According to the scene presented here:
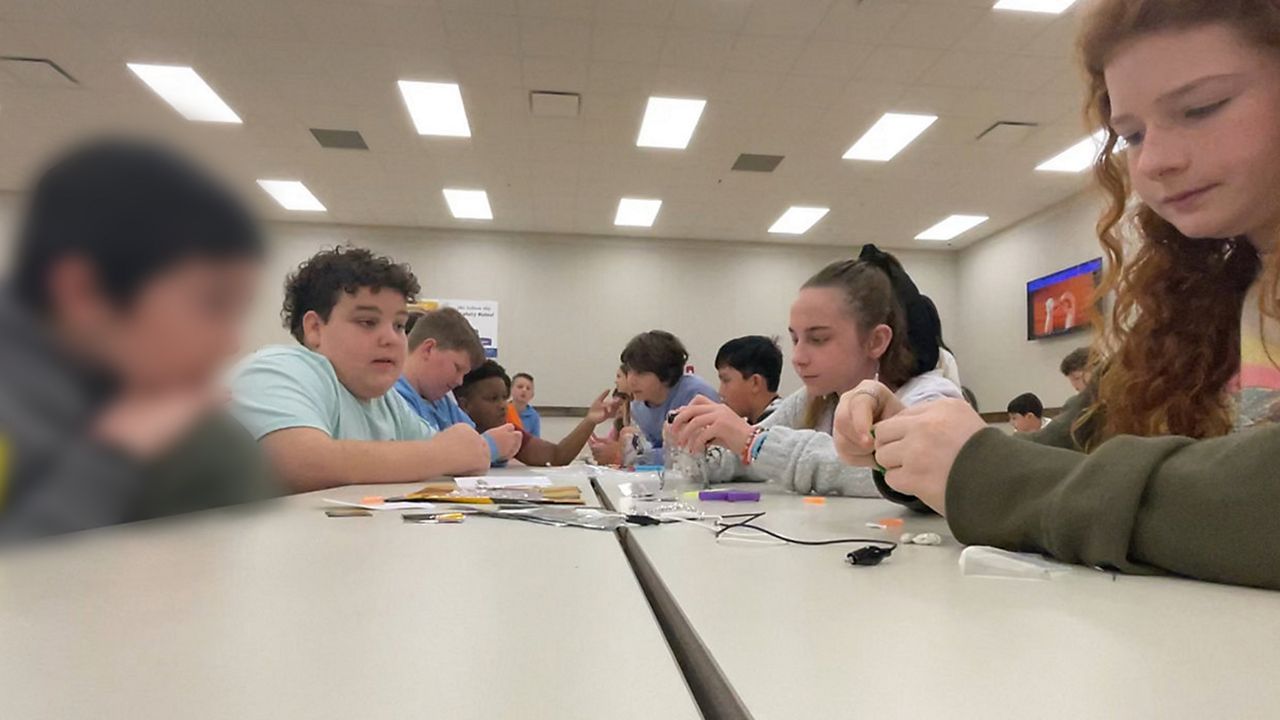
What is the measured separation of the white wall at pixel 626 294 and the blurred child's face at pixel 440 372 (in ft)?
12.0

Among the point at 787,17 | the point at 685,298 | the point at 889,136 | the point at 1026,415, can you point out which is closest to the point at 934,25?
the point at 787,17

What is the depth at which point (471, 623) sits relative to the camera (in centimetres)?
34

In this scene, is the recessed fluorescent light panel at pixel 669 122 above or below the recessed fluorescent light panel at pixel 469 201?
above

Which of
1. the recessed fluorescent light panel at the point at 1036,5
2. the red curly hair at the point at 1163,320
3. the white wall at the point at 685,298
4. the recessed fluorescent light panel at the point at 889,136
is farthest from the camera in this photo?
the white wall at the point at 685,298

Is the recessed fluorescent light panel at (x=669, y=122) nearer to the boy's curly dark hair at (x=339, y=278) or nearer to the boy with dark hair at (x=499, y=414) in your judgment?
the boy with dark hair at (x=499, y=414)

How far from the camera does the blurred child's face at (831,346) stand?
1438mm

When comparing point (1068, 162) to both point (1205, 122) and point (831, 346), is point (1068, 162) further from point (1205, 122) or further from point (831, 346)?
point (1205, 122)

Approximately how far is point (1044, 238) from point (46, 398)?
5602 mm

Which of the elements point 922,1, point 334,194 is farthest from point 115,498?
point 922,1

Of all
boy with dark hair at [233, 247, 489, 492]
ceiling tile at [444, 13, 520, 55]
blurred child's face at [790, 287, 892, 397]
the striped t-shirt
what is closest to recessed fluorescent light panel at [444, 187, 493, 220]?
boy with dark hair at [233, 247, 489, 492]

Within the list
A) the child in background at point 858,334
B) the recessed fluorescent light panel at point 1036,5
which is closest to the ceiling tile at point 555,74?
the recessed fluorescent light panel at point 1036,5

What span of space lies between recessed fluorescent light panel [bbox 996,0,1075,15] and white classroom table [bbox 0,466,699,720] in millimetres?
2976

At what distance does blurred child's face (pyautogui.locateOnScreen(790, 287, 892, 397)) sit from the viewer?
1.44 meters

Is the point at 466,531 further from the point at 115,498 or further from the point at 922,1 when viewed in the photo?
the point at 922,1
